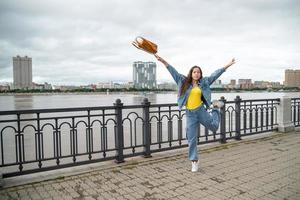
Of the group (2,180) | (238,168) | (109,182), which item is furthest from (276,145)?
(2,180)

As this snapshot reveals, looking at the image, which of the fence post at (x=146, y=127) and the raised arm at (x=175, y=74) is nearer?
the raised arm at (x=175, y=74)

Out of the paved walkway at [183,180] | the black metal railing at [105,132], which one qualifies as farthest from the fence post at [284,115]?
the paved walkway at [183,180]

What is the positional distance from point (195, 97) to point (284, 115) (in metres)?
6.25

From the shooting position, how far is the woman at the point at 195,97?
17.2 ft

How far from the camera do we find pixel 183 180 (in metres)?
4.91

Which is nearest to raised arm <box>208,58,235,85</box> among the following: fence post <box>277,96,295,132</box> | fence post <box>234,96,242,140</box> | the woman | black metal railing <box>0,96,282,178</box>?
the woman

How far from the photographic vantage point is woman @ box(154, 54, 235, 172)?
524 centimetres

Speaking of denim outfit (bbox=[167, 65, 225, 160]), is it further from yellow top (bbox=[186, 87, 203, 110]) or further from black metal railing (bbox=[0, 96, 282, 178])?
black metal railing (bbox=[0, 96, 282, 178])

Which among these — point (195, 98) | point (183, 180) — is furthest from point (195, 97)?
point (183, 180)

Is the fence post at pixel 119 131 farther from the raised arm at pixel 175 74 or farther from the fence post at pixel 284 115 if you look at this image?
the fence post at pixel 284 115

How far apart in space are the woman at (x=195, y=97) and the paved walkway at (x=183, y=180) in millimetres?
635

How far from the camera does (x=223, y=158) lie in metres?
6.38

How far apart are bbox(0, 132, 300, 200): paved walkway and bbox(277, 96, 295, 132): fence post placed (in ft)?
11.1

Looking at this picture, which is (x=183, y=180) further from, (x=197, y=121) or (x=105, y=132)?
(x=105, y=132)
